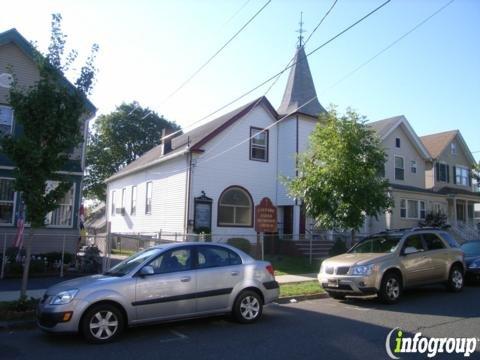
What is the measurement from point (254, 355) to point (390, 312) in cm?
453

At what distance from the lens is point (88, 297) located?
7137mm

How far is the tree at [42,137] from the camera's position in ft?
30.5

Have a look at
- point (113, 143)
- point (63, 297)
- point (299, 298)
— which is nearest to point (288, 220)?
point (299, 298)

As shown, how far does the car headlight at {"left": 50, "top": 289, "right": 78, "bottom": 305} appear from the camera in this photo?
23.4ft

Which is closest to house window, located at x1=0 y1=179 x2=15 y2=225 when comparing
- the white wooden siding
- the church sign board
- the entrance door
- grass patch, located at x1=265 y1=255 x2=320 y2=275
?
the white wooden siding

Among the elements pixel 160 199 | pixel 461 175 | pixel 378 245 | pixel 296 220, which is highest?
pixel 461 175

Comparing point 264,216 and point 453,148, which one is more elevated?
point 453,148

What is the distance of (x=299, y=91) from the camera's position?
2689 centimetres

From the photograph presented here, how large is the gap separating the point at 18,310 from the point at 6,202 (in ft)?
31.2

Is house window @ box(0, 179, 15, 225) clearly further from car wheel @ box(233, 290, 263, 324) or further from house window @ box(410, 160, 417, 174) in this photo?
house window @ box(410, 160, 417, 174)

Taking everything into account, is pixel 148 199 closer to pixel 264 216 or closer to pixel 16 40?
pixel 16 40

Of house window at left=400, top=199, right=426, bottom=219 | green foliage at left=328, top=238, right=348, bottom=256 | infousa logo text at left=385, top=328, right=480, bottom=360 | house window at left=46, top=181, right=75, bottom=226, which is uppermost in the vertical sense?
house window at left=400, top=199, right=426, bottom=219

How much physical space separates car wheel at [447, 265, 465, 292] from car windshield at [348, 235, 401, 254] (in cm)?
225

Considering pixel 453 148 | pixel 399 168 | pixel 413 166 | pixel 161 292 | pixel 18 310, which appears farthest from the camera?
pixel 453 148
